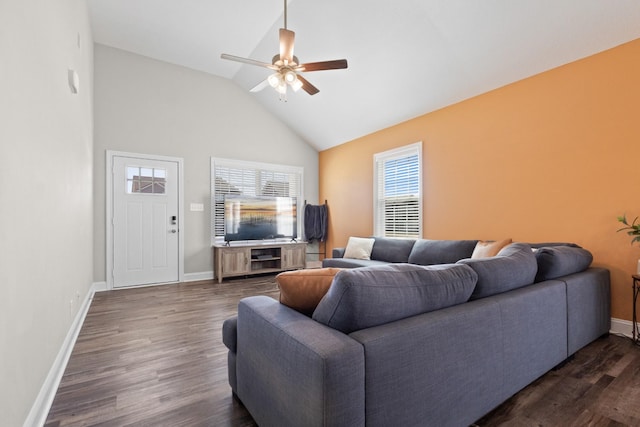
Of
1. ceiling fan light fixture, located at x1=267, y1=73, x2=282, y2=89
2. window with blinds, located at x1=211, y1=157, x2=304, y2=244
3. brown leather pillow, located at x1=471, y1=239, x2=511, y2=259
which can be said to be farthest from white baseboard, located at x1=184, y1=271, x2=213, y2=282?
brown leather pillow, located at x1=471, y1=239, x2=511, y2=259

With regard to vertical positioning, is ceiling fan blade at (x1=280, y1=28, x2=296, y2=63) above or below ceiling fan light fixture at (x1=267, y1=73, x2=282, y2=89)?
above

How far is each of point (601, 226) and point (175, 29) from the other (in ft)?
18.7

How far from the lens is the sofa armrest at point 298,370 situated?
1.00 meters

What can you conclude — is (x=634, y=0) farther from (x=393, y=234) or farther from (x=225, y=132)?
(x=225, y=132)

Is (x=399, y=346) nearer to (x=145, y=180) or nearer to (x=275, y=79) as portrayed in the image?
(x=275, y=79)

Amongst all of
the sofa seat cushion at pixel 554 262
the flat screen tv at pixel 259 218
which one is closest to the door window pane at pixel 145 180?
the flat screen tv at pixel 259 218

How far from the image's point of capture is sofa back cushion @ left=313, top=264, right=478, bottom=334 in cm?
120

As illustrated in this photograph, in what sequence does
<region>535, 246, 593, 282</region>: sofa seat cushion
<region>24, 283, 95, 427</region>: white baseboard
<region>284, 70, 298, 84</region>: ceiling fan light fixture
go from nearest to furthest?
<region>24, 283, 95, 427</region>: white baseboard, <region>535, 246, 593, 282</region>: sofa seat cushion, <region>284, 70, 298, 84</region>: ceiling fan light fixture

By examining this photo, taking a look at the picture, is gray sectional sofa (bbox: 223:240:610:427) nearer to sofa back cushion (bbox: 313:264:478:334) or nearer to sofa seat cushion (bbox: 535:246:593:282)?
sofa back cushion (bbox: 313:264:478:334)

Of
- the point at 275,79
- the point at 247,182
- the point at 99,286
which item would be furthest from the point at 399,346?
the point at 247,182

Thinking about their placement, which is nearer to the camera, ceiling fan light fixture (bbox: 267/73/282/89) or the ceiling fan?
the ceiling fan

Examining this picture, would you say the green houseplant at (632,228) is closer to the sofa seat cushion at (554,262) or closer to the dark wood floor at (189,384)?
the sofa seat cushion at (554,262)

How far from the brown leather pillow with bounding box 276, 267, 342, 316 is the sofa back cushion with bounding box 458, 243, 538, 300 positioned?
0.81m

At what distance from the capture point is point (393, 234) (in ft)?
17.0
